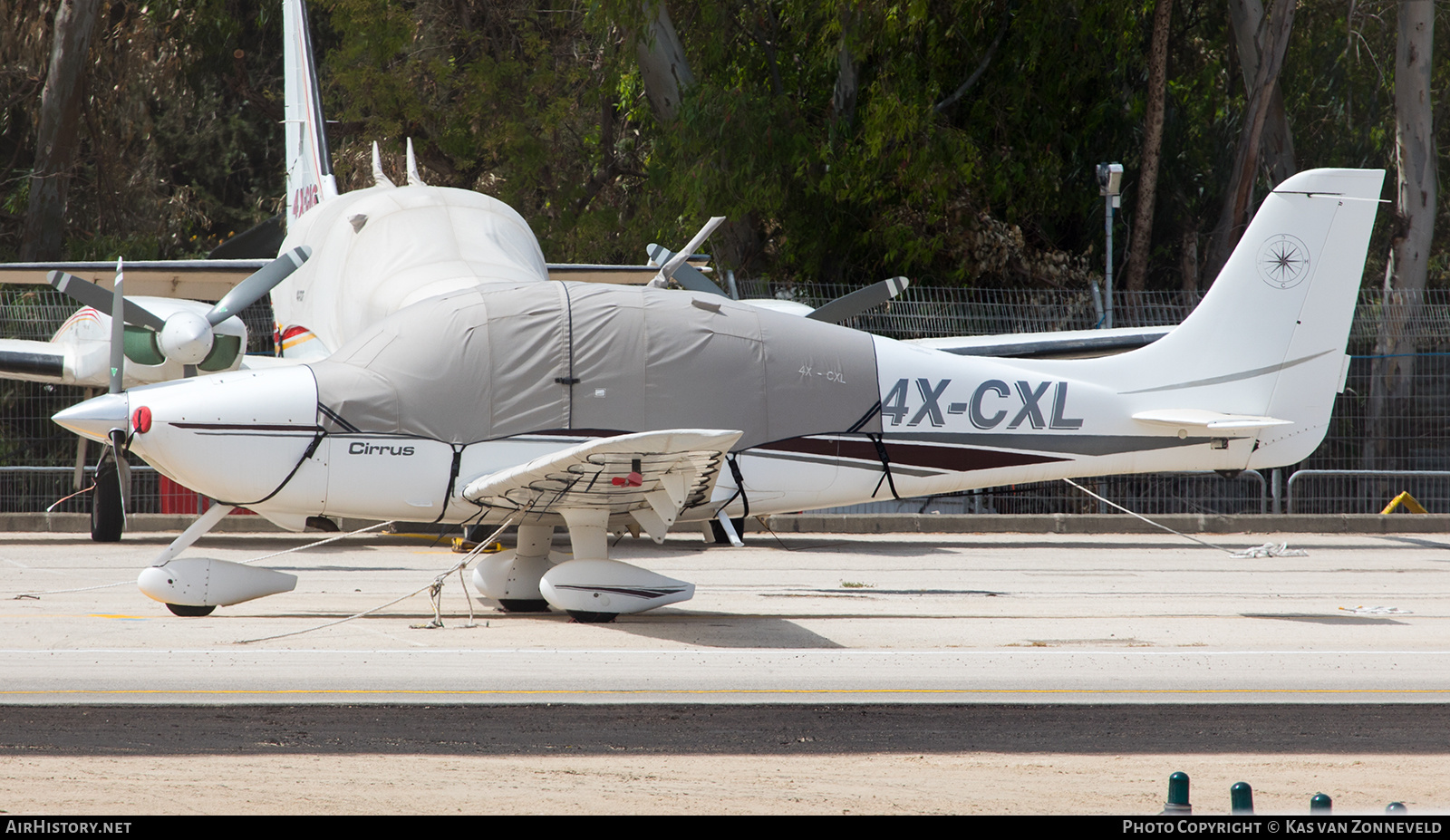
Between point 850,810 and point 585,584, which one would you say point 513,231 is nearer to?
point 585,584

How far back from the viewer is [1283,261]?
9.88 metres

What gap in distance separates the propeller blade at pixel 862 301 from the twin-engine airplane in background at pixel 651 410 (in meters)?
2.19

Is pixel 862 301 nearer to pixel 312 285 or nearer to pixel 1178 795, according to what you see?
pixel 312 285

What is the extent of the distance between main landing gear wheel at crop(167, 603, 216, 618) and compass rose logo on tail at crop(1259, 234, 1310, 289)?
809 centimetres

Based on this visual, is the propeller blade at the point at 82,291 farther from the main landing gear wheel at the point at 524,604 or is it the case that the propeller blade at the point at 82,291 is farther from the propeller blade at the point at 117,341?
the main landing gear wheel at the point at 524,604

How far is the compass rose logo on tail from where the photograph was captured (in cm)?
983

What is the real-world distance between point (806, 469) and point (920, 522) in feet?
23.9

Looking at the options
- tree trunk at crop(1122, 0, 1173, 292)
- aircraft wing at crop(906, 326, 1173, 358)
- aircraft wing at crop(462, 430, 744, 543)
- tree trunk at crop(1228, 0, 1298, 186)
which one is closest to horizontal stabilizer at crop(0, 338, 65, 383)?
aircraft wing at crop(462, 430, 744, 543)

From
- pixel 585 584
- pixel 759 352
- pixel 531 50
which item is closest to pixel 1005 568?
pixel 759 352

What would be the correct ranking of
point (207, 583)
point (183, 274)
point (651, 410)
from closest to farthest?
point (207, 583) < point (651, 410) < point (183, 274)

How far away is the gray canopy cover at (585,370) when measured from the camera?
808 centimetres

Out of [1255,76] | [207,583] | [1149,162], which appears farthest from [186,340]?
[1255,76]

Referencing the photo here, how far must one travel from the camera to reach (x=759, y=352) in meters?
8.60

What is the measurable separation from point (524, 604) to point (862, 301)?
4758 mm
